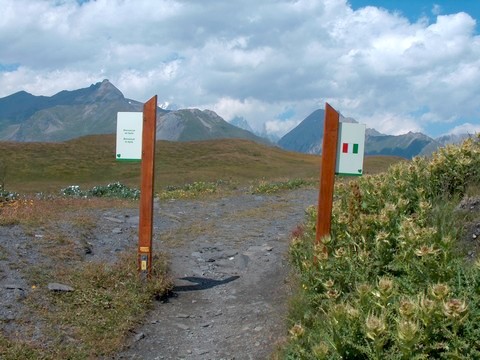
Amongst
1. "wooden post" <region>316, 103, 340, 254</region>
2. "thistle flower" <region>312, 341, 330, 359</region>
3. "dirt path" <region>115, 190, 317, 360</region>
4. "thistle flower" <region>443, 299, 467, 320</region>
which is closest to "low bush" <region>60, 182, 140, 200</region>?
"dirt path" <region>115, 190, 317, 360</region>

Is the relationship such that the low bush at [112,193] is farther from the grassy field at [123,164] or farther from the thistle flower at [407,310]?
the grassy field at [123,164]

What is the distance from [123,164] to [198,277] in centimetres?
6079

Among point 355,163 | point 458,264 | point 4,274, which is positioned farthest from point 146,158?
point 458,264

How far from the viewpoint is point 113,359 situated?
18.3ft

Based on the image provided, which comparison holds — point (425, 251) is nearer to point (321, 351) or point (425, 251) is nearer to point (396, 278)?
point (396, 278)

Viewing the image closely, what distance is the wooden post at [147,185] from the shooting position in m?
7.72

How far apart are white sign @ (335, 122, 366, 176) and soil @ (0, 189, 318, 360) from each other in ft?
5.82

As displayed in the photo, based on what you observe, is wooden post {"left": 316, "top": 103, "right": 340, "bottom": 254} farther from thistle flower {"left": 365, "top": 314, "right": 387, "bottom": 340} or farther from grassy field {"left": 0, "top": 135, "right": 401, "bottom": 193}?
grassy field {"left": 0, "top": 135, "right": 401, "bottom": 193}

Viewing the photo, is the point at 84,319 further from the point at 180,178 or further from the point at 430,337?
the point at 180,178

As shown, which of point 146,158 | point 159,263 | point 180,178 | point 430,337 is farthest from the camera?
point 180,178

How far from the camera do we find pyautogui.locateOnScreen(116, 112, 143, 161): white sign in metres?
7.69

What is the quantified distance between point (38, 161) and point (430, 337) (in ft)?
227

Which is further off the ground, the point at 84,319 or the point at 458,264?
the point at 458,264

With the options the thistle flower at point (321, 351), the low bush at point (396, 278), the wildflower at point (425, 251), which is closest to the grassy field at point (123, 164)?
the low bush at point (396, 278)
